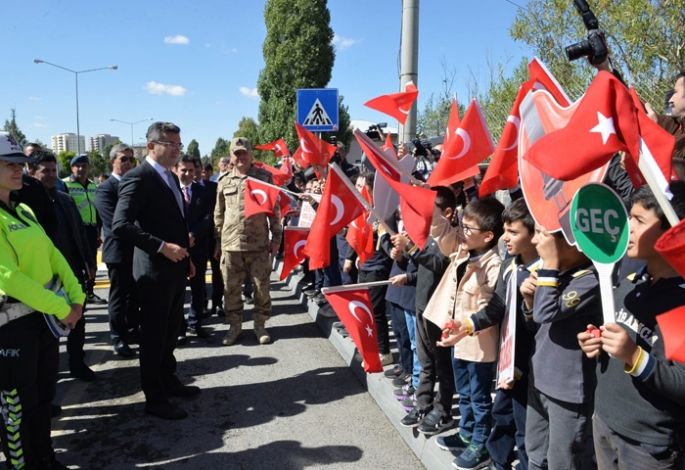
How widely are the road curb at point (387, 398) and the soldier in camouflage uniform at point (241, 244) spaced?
0.84 m

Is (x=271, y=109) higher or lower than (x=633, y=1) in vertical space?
higher

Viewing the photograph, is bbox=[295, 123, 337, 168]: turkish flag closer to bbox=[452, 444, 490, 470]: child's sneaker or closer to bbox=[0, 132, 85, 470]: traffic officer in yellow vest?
bbox=[0, 132, 85, 470]: traffic officer in yellow vest

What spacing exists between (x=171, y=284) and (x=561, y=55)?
825 centimetres

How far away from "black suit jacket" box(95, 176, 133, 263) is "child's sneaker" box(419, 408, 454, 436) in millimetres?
3759

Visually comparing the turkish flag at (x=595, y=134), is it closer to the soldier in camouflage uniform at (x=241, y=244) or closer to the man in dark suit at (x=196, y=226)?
the soldier in camouflage uniform at (x=241, y=244)

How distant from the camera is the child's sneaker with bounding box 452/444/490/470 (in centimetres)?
310

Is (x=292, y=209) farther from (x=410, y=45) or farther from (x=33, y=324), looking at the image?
(x=33, y=324)

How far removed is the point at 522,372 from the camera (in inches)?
111

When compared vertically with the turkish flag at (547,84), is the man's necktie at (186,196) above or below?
below

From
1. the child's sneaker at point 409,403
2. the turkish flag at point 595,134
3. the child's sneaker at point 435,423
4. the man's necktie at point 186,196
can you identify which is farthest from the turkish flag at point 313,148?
the turkish flag at point 595,134

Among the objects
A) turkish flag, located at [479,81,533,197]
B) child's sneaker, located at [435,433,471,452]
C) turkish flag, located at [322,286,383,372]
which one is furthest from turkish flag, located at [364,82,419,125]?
child's sneaker, located at [435,433,471,452]

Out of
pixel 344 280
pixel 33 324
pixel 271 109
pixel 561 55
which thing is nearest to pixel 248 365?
pixel 344 280

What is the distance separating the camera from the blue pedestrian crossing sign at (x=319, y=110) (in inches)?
313

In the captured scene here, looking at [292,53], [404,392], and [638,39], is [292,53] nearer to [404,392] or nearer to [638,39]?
[638,39]
